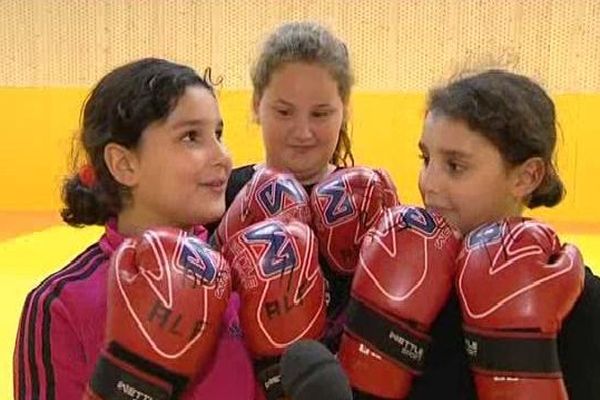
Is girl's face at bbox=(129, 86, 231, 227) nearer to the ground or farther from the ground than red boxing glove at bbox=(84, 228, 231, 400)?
farther from the ground

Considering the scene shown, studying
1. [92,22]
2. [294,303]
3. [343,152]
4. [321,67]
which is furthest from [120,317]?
[92,22]

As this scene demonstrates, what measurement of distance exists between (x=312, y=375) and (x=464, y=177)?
0.58 meters

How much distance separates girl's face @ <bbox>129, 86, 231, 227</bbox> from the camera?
4.17ft

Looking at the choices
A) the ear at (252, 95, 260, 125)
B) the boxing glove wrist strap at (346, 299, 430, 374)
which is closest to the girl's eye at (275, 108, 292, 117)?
the ear at (252, 95, 260, 125)

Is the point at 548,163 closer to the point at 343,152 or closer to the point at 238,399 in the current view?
the point at 238,399

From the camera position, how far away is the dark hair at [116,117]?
4.18 ft

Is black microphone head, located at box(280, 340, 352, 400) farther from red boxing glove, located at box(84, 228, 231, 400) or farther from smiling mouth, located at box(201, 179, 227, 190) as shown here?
smiling mouth, located at box(201, 179, 227, 190)

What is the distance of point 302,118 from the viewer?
1.78m

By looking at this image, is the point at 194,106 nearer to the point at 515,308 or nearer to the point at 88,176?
the point at 88,176

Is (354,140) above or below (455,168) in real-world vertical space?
below

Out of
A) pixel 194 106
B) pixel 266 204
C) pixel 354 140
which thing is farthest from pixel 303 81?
pixel 354 140

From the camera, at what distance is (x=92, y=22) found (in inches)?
260

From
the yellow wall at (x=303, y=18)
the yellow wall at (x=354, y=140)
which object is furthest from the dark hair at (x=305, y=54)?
the yellow wall at (x=303, y=18)

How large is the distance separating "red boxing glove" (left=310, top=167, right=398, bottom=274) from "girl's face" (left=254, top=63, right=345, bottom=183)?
26 cm
